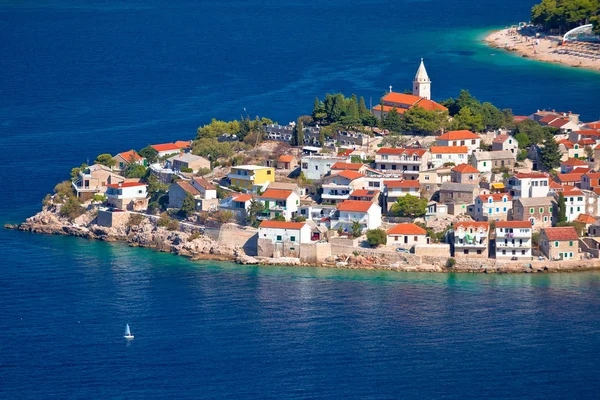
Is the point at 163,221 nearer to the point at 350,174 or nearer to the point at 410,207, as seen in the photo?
the point at 350,174

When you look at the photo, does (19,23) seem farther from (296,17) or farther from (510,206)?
(510,206)

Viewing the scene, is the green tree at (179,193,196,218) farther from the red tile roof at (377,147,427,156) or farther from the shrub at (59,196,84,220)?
the red tile roof at (377,147,427,156)

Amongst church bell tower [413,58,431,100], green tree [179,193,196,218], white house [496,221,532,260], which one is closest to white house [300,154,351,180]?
green tree [179,193,196,218]

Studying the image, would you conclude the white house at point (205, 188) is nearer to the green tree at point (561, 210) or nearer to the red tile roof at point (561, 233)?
the red tile roof at point (561, 233)

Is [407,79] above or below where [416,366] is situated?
above

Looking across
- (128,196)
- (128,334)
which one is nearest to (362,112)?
(128,196)

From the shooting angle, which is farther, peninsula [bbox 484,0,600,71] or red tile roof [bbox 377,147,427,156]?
peninsula [bbox 484,0,600,71]

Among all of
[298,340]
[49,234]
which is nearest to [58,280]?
[49,234]
